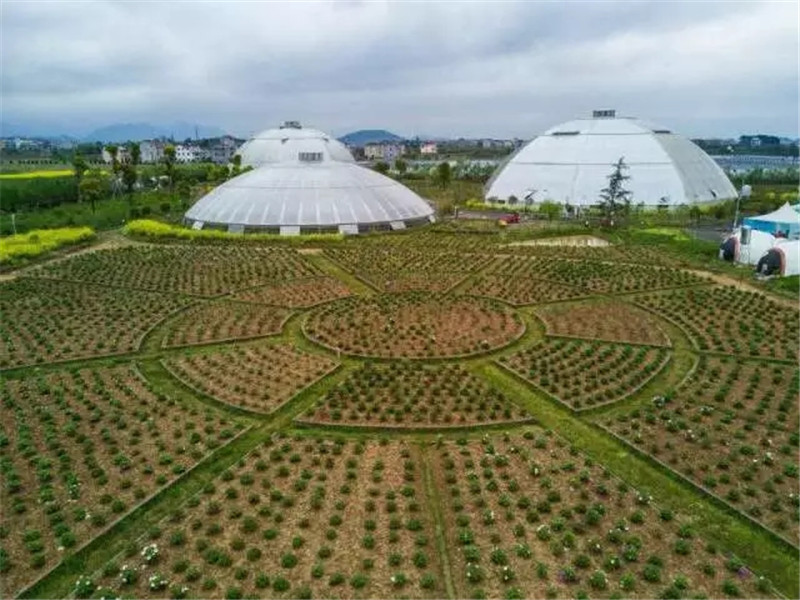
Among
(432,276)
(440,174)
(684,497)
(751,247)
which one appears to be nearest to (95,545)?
(684,497)

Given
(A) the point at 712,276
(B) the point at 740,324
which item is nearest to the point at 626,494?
(B) the point at 740,324

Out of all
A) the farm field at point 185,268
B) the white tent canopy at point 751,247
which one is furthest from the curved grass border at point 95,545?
the white tent canopy at point 751,247

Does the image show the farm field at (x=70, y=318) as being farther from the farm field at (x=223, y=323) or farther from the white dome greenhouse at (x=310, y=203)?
the white dome greenhouse at (x=310, y=203)

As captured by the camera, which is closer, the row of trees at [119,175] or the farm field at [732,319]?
the farm field at [732,319]

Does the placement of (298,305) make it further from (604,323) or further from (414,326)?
(604,323)

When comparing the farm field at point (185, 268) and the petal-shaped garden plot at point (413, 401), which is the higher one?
the farm field at point (185, 268)

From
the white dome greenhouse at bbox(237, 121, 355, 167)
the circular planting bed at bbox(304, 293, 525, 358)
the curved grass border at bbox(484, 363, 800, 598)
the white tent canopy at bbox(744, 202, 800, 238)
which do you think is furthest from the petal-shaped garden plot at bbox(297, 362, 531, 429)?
the white dome greenhouse at bbox(237, 121, 355, 167)
